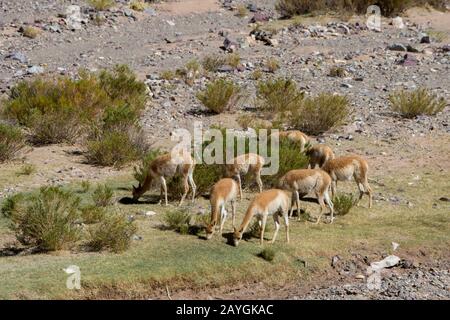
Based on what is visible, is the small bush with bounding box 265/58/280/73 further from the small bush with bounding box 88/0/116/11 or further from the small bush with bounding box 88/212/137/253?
the small bush with bounding box 88/212/137/253

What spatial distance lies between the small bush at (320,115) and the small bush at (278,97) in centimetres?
62

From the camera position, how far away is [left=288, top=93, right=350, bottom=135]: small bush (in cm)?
1628

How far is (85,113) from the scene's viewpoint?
16.2m

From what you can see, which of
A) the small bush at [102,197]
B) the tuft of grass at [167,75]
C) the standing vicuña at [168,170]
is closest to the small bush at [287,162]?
the standing vicuña at [168,170]

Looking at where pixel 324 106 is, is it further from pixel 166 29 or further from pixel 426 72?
pixel 166 29

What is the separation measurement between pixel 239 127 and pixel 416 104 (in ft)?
12.8

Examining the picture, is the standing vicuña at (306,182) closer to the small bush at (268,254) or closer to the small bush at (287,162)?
the small bush at (268,254)

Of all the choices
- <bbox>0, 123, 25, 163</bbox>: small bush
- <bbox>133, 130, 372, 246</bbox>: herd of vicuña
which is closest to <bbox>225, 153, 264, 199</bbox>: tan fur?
<bbox>133, 130, 372, 246</bbox>: herd of vicuña

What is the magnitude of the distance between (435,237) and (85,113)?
793cm

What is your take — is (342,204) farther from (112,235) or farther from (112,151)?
(112,151)
